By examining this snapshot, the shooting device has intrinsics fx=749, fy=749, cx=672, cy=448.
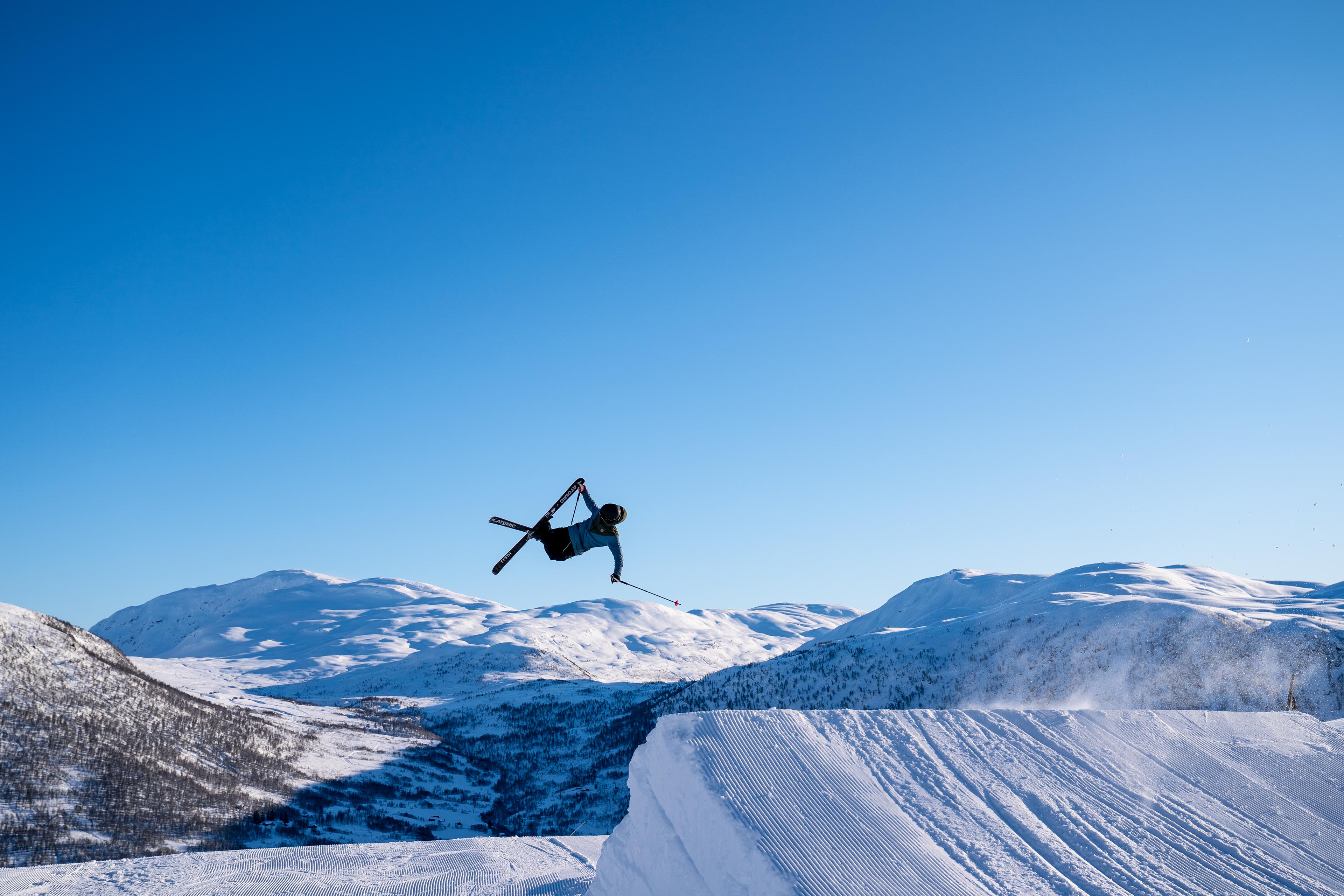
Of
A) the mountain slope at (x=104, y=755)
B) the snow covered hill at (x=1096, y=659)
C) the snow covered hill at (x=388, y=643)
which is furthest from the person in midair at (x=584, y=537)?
the snow covered hill at (x=388, y=643)

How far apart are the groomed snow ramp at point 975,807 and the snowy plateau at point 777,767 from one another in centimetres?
4

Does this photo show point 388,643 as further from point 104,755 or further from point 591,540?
point 591,540

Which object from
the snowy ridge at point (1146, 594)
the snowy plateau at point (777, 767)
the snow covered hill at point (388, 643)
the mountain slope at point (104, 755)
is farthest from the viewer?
the snow covered hill at point (388, 643)

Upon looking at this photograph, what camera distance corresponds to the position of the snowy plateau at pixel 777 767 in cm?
779

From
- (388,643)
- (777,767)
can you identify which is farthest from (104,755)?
(388,643)

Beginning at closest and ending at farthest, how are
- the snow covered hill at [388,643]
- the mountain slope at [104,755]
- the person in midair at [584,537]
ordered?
the person in midair at [584,537], the mountain slope at [104,755], the snow covered hill at [388,643]

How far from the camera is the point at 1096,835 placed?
8094mm

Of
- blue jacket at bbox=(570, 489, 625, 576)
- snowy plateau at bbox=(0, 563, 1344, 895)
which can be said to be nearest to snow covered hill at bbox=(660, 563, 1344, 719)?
snowy plateau at bbox=(0, 563, 1344, 895)

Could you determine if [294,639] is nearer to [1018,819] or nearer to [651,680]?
[651,680]

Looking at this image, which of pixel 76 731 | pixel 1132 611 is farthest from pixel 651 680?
pixel 76 731

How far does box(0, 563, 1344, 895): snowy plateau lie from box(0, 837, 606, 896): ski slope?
0.26 ft

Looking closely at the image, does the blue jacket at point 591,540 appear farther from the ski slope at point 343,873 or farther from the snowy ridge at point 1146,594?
the snowy ridge at point 1146,594

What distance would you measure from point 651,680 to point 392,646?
52.9 meters

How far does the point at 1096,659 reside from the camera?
45.8 meters
